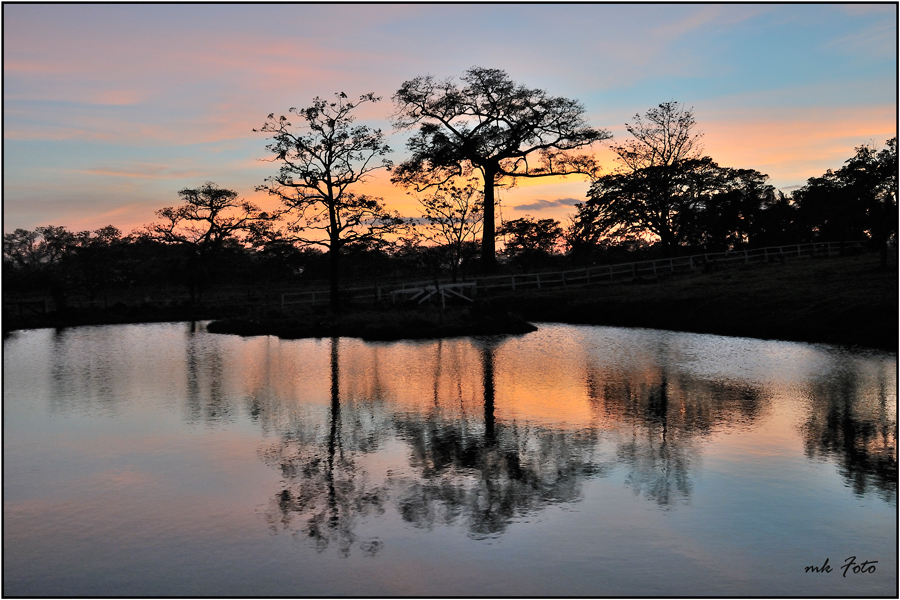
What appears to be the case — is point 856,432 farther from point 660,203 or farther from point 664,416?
point 660,203

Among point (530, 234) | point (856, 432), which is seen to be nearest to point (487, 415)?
point (856, 432)

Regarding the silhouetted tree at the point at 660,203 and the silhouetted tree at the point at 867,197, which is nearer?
the silhouetted tree at the point at 867,197

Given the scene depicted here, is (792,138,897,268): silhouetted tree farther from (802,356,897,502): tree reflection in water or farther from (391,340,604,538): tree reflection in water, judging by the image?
(391,340,604,538): tree reflection in water

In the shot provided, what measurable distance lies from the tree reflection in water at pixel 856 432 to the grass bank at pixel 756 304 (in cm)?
817

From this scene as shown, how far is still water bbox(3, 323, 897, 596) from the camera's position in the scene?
678 cm

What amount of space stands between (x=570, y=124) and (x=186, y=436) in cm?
4558

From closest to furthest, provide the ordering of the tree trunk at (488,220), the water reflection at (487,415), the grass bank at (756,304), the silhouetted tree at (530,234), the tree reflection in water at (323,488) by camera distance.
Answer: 1. the tree reflection in water at (323,488)
2. the water reflection at (487,415)
3. the grass bank at (756,304)
4. the tree trunk at (488,220)
5. the silhouetted tree at (530,234)

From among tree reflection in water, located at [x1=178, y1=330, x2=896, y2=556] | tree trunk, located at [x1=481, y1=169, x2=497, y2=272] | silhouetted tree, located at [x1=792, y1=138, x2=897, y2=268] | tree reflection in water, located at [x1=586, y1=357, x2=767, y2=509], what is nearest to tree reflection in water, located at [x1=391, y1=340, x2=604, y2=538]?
tree reflection in water, located at [x1=178, y1=330, x2=896, y2=556]

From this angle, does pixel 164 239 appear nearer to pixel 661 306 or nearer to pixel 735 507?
pixel 661 306

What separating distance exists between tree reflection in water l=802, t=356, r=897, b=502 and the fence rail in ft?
83.5

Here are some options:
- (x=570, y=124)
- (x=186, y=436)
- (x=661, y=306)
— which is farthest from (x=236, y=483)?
(x=570, y=124)

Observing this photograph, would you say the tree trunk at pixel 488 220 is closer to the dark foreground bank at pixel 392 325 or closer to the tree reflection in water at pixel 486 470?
the dark foreground bank at pixel 392 325
